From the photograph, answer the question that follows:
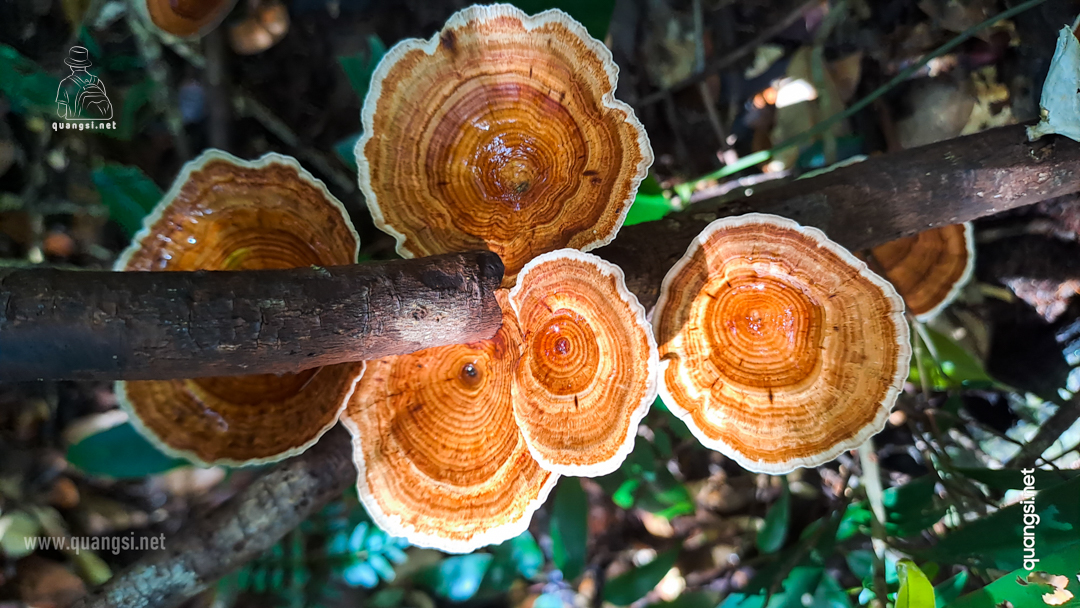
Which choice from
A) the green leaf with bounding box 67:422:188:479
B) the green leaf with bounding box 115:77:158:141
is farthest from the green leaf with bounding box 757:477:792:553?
the green leaf with bounding box 115:77:158:141

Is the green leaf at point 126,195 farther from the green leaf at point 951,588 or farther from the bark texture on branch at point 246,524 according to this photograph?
the green leaf at point 951,588

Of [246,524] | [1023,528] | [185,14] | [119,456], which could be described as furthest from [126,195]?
[1023,528]

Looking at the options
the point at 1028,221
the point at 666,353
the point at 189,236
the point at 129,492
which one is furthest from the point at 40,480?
the point at 1028,221

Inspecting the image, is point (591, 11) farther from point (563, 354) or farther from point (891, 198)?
point (563, 354)

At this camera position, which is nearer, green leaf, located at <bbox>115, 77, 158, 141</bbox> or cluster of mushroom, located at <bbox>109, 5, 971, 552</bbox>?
cluster of mushroom, located at <bbox>109, 5, 971, 552</bbox>

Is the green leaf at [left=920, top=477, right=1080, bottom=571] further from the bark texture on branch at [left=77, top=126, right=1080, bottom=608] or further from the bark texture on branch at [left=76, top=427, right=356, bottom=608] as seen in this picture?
the bark texture on branch at [left=76, top=427, right=356, bottom=608]

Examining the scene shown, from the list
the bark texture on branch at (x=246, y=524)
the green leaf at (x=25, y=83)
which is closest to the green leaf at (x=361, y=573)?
the bark texture on branch at (x=246, y=524)
